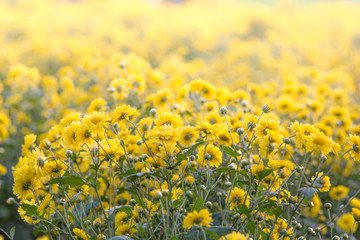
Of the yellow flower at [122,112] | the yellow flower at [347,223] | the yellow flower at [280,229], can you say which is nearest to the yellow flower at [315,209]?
the yellow flower at [347,223]

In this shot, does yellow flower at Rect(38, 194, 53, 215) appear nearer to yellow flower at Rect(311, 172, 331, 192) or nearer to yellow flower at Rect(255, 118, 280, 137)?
yellow flower at Rect(255, 118, 280, 137)

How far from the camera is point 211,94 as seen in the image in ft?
9.39

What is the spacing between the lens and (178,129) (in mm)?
1751

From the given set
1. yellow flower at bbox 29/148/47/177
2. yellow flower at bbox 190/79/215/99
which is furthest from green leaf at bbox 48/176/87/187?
yellow flower at bbox 190/79/215/99

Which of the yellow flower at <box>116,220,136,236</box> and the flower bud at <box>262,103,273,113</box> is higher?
the flower bud at <box>262,103,273,113</box>

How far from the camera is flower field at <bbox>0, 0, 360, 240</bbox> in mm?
1668

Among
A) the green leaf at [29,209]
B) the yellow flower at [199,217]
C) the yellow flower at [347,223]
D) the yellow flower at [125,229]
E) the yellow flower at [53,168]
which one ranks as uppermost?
the yellow flower at [199,217]

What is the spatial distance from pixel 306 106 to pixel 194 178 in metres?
1.96

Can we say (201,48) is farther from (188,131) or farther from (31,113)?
(188,131)

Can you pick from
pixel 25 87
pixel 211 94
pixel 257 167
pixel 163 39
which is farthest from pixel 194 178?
pixel 163 39

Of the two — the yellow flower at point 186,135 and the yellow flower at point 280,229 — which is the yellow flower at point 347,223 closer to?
the yellow flower at point 280,229

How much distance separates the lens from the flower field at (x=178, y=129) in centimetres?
167

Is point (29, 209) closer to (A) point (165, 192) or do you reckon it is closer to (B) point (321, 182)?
(A) point (165, 192)

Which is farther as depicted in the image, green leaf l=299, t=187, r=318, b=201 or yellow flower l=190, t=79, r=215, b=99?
yellow flower l=190, t=79, r=215, b=99
